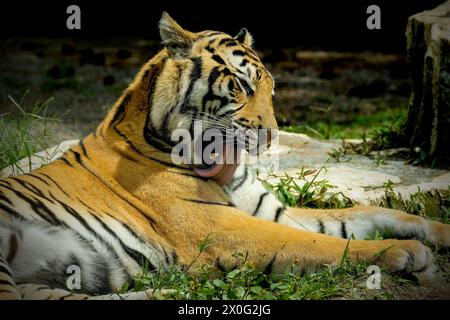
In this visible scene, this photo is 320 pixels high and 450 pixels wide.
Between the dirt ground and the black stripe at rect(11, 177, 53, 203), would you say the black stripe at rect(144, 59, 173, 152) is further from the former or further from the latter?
the dirt ground

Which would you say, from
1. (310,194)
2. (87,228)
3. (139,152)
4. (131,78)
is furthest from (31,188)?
(131,78)

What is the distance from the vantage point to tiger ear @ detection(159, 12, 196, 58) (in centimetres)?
309

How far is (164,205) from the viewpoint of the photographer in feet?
9.94

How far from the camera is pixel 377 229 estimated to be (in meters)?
3.37

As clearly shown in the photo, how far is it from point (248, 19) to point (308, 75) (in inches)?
57.3

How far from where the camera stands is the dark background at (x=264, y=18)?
8492 millimetres

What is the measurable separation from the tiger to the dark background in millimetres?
5376

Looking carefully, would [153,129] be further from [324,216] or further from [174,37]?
[324,216]

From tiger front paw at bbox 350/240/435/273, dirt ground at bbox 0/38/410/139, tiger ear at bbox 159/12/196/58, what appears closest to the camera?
tiger front paw at bbox 350/240/435/273

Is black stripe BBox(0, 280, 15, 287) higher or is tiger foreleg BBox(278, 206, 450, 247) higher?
black stripe BBox(0, 280, 15, 287)

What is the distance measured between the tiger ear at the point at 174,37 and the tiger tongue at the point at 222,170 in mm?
474

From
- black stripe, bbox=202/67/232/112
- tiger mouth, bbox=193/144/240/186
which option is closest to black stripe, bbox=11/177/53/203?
tiger mouth, bbox=193/144/240/186

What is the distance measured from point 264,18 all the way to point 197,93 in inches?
237

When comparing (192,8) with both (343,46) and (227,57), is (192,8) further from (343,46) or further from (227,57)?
(227,57)
